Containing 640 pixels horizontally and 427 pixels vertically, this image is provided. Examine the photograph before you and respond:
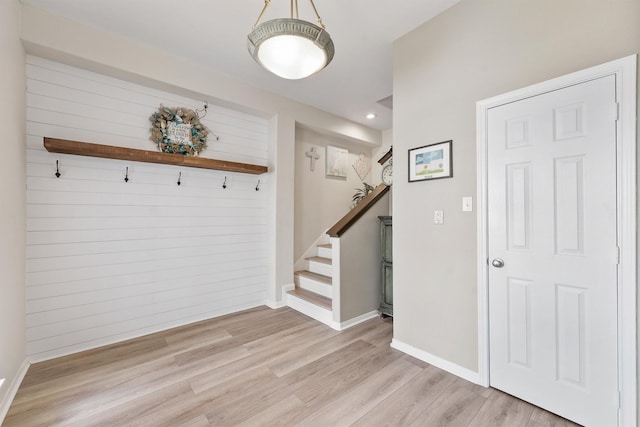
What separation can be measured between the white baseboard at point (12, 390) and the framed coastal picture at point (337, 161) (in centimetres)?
391

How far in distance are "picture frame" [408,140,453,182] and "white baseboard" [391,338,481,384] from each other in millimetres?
1469

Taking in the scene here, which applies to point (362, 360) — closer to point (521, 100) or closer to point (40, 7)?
point (521, 100)

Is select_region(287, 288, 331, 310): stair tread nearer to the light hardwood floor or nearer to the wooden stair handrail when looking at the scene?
the light hardwood floor

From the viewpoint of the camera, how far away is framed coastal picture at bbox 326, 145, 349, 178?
454 cm

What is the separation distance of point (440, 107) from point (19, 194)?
10.9 ft

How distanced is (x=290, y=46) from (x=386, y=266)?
8.17 feet

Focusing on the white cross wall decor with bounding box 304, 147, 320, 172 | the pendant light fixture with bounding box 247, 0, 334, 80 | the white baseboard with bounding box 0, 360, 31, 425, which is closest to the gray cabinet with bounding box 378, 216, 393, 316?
the white cross wall decor with bounding box 304, 147, 320, 172

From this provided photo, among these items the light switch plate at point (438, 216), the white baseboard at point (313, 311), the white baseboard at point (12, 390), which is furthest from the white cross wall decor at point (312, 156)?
the white baseboard at point (12, 390)

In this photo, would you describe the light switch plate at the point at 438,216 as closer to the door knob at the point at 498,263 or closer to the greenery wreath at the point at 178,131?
the door knob at the point at 498,263

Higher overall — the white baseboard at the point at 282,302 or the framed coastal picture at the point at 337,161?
the framed coastal picture at the point at 337,161

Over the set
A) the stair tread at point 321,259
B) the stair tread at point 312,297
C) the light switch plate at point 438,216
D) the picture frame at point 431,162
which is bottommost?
the stair tread at point 312,297

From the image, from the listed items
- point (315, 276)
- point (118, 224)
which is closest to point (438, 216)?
point (315, 276)

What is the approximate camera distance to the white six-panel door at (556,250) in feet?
4.83

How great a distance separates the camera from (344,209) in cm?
482
